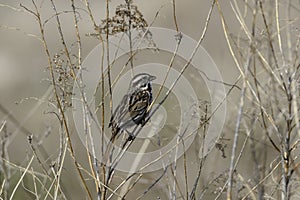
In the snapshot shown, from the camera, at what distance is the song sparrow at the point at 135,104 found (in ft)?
13.2

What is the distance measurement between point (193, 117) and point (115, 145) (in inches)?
18.8

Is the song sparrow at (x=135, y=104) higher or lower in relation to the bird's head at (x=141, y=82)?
lower

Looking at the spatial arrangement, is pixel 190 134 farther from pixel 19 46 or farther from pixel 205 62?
pixel 19 46

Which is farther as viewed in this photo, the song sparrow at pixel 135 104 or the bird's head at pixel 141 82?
the bird's head at pixel 141 82

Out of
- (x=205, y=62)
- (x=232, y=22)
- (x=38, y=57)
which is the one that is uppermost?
(x=232, y=22)

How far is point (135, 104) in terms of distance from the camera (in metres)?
4.29

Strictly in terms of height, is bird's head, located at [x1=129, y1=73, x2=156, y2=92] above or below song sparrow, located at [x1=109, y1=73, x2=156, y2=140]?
above

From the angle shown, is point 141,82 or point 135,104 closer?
point 135,104

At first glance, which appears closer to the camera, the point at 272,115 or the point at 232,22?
the point at 272,115

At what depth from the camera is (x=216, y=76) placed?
13.0ft

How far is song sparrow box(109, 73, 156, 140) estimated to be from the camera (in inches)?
158

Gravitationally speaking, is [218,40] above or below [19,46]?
above

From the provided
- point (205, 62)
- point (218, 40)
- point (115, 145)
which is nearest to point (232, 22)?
point (218, 40)

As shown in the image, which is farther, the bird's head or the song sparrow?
the bird's head
